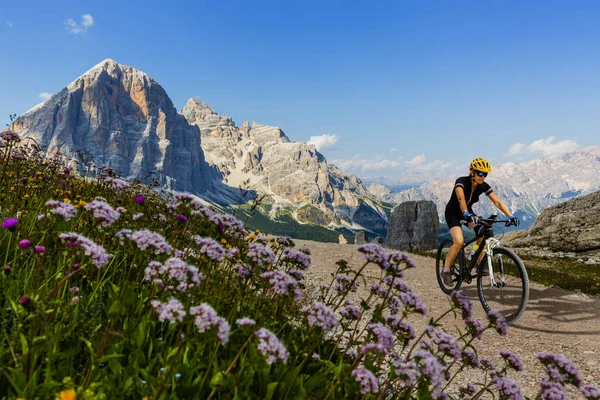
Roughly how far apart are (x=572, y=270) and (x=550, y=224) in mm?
10787

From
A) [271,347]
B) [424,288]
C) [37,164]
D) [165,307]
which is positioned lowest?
[424,288]

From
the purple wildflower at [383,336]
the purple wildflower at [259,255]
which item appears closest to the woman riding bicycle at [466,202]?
the purple wildflower at [383,336]

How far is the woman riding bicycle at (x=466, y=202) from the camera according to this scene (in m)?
11.0

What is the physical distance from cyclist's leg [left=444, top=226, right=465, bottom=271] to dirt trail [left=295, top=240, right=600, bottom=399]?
5.16ft

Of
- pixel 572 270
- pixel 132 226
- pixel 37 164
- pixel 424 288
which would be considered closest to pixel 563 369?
pixel 132 226

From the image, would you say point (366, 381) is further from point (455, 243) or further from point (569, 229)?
point (569, 229)

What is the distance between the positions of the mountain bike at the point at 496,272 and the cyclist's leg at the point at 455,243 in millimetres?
291

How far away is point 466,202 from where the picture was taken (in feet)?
38.1

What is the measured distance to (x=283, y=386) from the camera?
3572 millimetres

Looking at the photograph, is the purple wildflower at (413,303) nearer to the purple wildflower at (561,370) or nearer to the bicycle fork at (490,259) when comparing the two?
the purple wildflower at (561,370)

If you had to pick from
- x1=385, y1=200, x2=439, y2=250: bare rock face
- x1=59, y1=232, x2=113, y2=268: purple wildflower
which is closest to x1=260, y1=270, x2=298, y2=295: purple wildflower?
x1=59, y1=232, x2=113, y2=268: purple wildflower

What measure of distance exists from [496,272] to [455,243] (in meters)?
1.40

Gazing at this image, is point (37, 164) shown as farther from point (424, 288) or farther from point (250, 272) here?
point (424, 288)

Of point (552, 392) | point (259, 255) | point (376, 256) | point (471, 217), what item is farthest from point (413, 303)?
point (471, 217)
